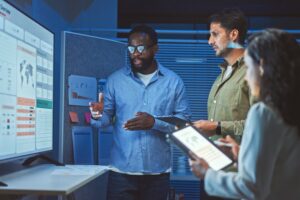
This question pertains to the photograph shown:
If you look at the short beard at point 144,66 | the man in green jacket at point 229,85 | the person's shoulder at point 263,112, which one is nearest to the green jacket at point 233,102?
the man in green jacket at point 229,85

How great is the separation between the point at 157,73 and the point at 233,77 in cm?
63

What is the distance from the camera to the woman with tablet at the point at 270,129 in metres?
1.34

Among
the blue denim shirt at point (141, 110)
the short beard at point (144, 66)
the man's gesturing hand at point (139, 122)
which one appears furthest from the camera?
the short beard at point (144, 66)

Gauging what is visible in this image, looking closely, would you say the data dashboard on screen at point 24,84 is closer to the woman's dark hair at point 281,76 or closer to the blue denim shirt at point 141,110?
the blue denim shirt at point 141,110

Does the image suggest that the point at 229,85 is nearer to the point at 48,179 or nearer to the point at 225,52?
the point at 225,52

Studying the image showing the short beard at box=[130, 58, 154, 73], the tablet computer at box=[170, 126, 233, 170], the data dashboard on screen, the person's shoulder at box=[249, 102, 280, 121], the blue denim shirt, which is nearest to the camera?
the person's shoulder at box=[249, 102, 280, 121]

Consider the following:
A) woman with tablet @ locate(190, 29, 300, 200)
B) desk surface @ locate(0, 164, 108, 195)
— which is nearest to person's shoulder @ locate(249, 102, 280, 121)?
woman with tablet @ locate(190, 29, 300, 200)

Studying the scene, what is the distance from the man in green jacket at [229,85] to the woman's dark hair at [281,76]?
2.57ft

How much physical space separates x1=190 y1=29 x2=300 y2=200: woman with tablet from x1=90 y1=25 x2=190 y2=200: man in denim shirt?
3.95 feet

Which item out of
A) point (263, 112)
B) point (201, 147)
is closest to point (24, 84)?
point (201, 147)

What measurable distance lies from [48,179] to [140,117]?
2.48ft

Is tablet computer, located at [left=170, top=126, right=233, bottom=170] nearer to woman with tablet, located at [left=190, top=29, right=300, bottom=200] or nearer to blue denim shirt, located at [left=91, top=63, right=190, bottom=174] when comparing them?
woman with tablet, located at [left=190, top=29, right=300, bottom=200]

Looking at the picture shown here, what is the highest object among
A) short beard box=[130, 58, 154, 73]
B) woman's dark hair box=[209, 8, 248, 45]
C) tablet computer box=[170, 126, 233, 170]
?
woman's dark hair box=[209, 8, 248, 45]

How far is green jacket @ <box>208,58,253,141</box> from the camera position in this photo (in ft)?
7.14
